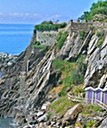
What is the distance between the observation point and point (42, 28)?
344 feet

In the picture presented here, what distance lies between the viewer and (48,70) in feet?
275

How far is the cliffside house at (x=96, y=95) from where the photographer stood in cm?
6050

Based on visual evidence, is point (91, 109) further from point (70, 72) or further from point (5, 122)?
point (5, 122)

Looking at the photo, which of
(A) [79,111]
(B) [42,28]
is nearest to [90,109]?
(A) [79,111]

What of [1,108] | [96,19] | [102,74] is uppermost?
[96,19]

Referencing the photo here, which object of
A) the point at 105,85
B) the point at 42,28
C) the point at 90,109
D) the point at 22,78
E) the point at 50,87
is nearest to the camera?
the point at 90,109

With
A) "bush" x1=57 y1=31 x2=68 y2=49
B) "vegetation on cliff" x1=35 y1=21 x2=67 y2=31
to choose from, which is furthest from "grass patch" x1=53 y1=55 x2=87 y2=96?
"vegetation on cliff" x1=35 y1=21 x2=67 y2=31

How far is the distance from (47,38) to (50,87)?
18897 millimetres

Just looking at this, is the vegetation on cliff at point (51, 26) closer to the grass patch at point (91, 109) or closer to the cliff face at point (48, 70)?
the cliff face at point (48, 70)

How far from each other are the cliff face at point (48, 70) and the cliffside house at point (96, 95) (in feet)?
15.9

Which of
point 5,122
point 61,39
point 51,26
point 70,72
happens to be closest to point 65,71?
point 70,72

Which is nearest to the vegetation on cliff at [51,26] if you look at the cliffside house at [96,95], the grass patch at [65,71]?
the grass patch at [65,71]

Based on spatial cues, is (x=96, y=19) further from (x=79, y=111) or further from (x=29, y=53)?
(x=79, y=111)

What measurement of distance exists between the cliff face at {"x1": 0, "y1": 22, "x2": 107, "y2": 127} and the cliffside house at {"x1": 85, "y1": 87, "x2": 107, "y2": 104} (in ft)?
15.9
